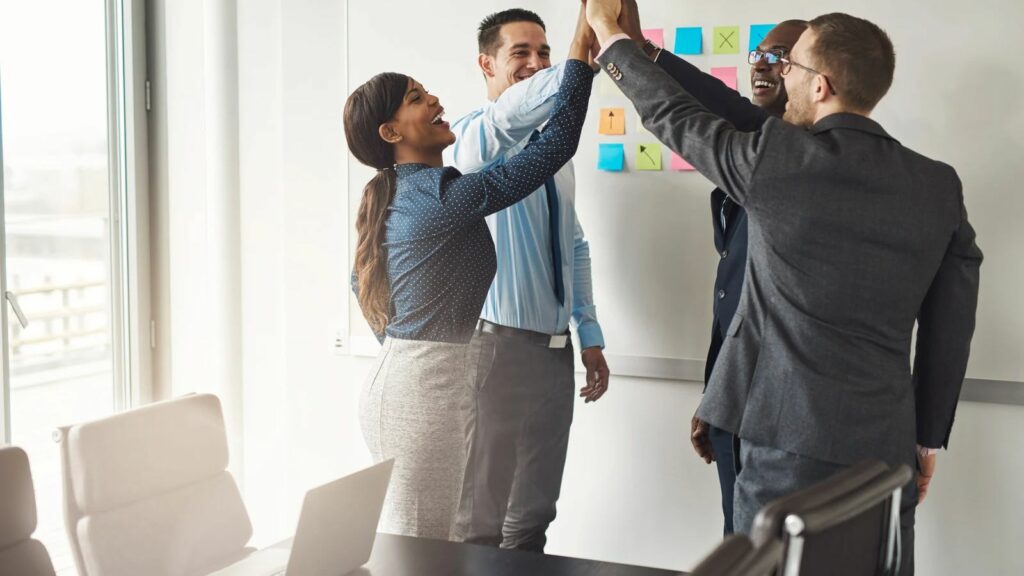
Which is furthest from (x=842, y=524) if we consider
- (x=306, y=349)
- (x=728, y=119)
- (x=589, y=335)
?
(x=306, y=349)

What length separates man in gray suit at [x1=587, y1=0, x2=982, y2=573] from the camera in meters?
1.95

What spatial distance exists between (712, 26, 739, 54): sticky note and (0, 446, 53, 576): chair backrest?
2302mm

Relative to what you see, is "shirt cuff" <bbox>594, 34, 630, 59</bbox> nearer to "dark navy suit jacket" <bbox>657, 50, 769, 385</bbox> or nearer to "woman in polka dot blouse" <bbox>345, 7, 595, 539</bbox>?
"woman in polka dot blouse" <bbox>345, 7, 595, 539</bbox>

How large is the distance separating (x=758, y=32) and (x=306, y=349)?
1.98m

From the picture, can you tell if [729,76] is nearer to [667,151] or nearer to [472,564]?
[667,151]

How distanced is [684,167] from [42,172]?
223 cm

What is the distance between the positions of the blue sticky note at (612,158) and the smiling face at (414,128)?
1001 millimetres

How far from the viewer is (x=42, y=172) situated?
11.6 ft

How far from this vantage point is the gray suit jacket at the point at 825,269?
1945 mm

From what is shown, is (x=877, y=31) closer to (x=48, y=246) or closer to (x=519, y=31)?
(x=519, y=31)

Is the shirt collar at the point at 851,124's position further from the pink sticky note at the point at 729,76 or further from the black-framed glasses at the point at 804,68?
the pink sticky note at the point at 729,76

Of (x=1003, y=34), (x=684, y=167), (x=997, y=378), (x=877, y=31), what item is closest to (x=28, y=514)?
(x=877, y=31)

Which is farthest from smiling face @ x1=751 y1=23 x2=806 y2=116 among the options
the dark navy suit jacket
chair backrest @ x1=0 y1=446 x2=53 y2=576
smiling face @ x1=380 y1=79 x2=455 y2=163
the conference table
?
chair backrest @ x1=0 y1=446 x2=53 y2=576

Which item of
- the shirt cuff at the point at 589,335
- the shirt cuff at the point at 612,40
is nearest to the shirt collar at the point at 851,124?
the shirt cuff at the point at 612,40
